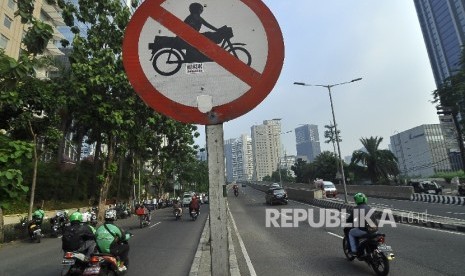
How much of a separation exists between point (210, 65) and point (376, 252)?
6261 millimetres

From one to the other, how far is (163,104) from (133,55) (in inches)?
13.1

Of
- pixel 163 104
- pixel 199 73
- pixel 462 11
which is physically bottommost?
pixel 163 104

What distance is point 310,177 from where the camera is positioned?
7575cm

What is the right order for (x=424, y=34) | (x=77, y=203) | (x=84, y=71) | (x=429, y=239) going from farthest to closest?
(x=424, y=34) → (x=77, y=203) → (x=84, y=71) → (x=429, y=239)

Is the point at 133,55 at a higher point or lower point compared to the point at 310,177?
lower

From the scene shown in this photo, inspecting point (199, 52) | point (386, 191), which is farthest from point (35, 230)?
point (386, 191)

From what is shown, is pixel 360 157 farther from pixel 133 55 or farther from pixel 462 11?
pixel 462 11

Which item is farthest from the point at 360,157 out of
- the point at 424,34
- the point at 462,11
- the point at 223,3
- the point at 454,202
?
the point at 424,34

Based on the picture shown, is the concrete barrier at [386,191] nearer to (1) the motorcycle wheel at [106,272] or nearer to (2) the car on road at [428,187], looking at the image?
(2) the car on road at [428,187]

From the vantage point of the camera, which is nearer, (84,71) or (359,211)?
(359,211)

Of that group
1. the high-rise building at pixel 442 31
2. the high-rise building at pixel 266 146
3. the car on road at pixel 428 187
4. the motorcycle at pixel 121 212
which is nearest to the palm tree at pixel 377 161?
the car on road at pixel 428 187

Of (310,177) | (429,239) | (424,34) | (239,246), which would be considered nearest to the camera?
(429,239)

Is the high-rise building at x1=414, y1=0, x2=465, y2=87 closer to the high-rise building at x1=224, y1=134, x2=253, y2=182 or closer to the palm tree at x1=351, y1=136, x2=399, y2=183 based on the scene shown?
the high-rise building at x1=224, y1=134, x2=253, y2=182

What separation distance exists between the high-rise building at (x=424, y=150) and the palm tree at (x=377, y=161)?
178ft
